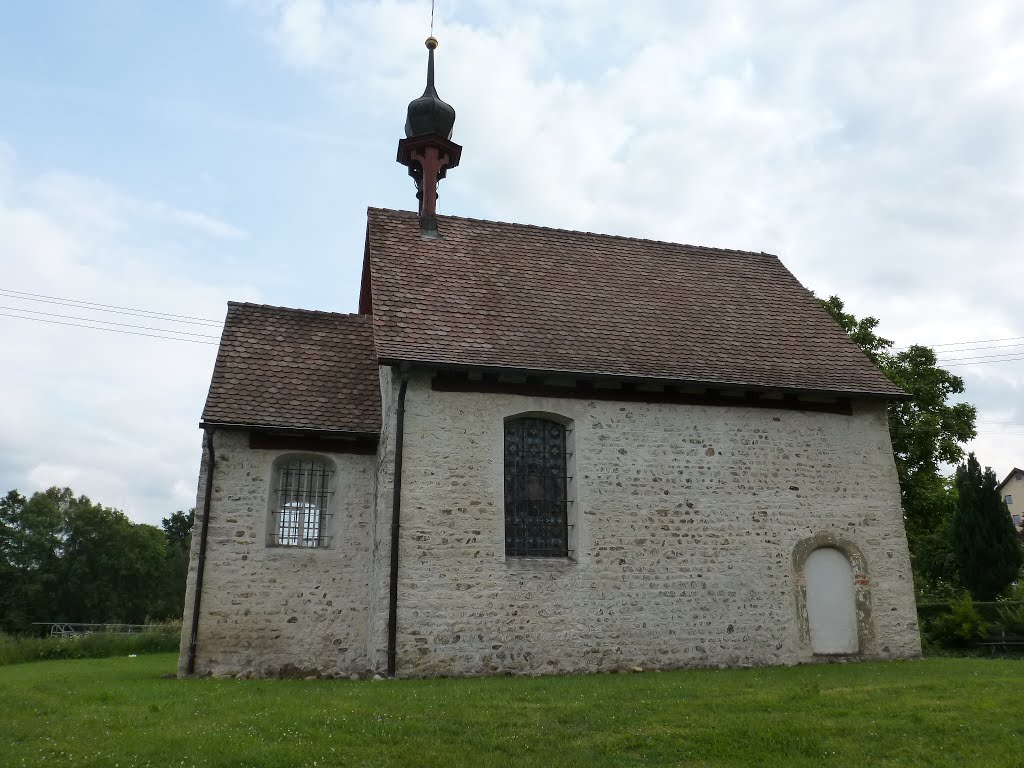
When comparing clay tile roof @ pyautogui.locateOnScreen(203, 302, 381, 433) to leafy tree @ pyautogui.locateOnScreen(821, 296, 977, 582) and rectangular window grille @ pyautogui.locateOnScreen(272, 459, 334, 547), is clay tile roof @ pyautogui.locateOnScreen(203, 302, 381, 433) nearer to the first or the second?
rectangular window grille @ pyautogui.locateOnScreen(272, 459, 334, 547)

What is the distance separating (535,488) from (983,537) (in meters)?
13.4

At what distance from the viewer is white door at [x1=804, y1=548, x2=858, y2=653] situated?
1310 centimetres

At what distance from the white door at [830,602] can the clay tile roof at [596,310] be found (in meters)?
2.92

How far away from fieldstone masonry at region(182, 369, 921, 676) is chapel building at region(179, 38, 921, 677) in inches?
1.3

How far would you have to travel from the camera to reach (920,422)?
21391 millimetres

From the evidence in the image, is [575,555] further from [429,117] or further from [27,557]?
[27,557]

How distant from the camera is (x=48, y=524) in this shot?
51531 millimetres

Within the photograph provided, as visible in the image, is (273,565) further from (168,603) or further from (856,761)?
(168,603)

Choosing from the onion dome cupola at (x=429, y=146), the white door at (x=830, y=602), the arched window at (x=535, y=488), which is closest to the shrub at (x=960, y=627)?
the white door at (x=830, y=602)

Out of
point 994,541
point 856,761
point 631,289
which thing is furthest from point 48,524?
point 856,761

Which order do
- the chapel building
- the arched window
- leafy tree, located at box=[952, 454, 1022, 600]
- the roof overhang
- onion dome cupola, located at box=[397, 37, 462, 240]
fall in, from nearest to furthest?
1. the chapel building
2. the roof overhang
3. the arched window
4. onion dome cupola, located at box=[397, 37, 462, 240]
5. leafy tree, located at box=[952, 454, 1022, 600]

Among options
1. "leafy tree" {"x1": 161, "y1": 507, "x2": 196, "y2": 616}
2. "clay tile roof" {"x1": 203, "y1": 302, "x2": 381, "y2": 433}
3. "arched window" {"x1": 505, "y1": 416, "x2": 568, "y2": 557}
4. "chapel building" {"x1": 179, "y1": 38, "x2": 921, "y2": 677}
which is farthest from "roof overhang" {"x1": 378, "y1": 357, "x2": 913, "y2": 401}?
"leafy tree" {"x1": 161, "y1": 507, "x2": 196, "y2": 616}

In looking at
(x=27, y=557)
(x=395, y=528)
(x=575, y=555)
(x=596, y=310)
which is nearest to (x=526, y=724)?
(x=395, y=528)

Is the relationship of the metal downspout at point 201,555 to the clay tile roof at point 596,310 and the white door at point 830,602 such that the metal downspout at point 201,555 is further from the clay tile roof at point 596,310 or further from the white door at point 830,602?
the white door at point 830,602
